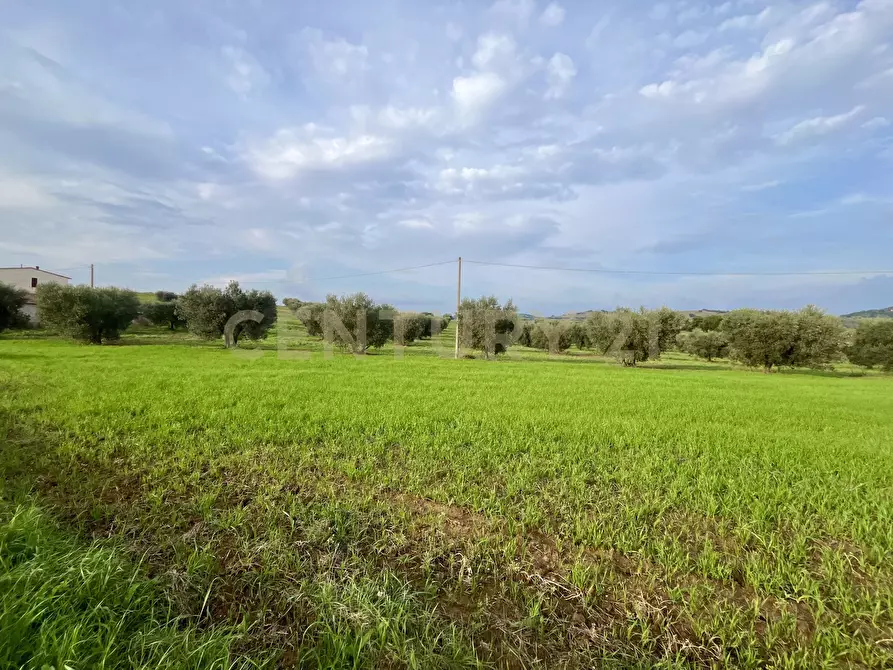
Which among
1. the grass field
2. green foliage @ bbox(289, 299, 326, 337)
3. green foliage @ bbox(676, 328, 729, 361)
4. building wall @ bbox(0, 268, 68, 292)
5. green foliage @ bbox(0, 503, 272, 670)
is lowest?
the grass field

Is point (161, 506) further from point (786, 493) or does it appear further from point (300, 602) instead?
point (786, 493)

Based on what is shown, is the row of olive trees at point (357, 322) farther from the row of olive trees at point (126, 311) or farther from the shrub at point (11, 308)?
the shrub at point (11, 308)

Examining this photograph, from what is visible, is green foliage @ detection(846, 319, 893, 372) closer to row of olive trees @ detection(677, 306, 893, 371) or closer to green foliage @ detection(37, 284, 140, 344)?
row of olive trees @ detection(677, 306, 893, 371)

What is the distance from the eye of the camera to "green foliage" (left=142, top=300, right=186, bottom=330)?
157ft

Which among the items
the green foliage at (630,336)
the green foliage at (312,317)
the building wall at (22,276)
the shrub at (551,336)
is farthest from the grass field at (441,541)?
the building wall at (22,276)

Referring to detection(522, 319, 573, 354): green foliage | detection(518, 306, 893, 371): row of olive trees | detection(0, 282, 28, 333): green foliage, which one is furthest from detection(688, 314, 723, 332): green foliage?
detection(0, 282, 28, 333): green foliage

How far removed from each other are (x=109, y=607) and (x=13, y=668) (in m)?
0.68

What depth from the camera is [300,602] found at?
293cm

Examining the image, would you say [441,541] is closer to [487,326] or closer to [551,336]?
[487,326]

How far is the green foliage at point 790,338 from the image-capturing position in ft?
104

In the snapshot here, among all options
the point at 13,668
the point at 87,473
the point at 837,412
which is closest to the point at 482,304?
the point at 837,412

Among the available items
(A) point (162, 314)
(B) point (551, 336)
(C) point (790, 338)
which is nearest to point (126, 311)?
(A) point (162, 314)

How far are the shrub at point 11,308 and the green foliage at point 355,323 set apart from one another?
1130 inches

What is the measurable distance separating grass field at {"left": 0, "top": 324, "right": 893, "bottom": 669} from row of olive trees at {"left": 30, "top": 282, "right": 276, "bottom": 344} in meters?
25.8
